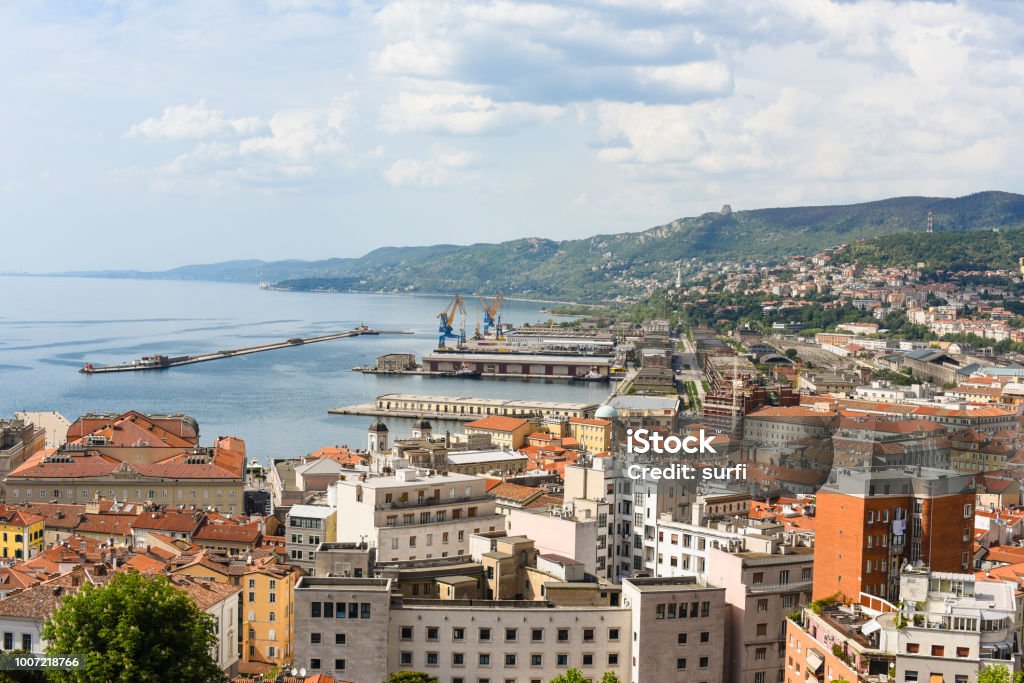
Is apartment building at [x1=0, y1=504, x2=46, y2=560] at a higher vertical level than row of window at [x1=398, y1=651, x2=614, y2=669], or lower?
lower

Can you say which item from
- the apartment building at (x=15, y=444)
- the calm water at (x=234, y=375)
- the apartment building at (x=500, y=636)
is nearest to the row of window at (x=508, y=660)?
the apartment building at (x=500, y=636)

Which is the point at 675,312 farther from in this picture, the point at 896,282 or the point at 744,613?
the point at 744,613

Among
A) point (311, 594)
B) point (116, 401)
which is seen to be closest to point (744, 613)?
point (311, 594)

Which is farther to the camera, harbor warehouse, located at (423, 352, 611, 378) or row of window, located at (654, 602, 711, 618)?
harbor warehouse, located at (423, 352, 611, 378)

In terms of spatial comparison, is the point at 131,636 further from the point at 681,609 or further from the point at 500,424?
the point at 500,424

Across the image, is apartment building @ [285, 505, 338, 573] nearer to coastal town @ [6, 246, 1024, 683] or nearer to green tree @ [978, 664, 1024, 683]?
coastal town @ [6, 246, 1024, 683]

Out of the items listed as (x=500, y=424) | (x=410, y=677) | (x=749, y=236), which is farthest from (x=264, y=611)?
(x=749, y=236)

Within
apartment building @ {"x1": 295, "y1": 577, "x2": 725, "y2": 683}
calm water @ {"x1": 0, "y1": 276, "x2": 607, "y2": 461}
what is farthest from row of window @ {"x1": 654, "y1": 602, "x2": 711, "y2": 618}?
calm water @ {"x1": 0, "y1": 276, "x2": 607, "y2": 461}
